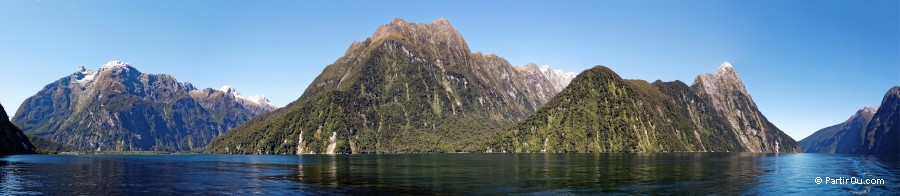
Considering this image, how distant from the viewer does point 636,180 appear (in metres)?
99.9

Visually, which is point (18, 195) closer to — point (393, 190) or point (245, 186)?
point (245, 186)

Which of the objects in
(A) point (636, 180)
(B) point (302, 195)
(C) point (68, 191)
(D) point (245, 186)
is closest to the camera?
(B) point (302, 195)

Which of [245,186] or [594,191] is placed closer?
[594,191]

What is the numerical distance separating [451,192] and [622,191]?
2353 cm

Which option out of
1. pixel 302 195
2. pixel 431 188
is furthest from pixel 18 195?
pixel 431 188

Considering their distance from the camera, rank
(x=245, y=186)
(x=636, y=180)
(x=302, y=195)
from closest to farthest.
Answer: (x=302, y=195) < (x=245, y=186) < (x=636, y=180)

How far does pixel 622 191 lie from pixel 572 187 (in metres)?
8.32

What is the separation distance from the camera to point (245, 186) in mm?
90750

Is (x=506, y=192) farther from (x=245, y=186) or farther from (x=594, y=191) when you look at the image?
(x=245, y=186)

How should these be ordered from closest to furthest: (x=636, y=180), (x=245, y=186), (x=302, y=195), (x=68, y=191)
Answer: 1. (x=302, y=195)
2. (x=68, y=191)
3. (x=245, y=186)
4. (x=636, y=180)

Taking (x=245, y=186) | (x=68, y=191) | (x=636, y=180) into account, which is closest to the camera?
(x=68, y=191)

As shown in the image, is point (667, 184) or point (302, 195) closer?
point (302, 195)

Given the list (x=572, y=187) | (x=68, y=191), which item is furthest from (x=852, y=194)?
(x=68, y=191)

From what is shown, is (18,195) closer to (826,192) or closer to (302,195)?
(302,195)
